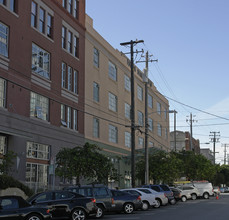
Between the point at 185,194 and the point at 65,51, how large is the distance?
1834 cm

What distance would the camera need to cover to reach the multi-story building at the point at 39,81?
1069 inches

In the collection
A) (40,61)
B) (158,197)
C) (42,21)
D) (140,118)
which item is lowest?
(158,197)

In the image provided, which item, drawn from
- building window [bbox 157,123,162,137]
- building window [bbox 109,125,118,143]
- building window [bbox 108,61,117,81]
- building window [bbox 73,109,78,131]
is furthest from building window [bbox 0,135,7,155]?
building window [bbox 157,123,162,137]

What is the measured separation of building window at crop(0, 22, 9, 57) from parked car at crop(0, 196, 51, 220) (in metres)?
13.7

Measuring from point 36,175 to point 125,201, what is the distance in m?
8.95

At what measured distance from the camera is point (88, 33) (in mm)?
39625

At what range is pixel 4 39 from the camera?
1068 inches

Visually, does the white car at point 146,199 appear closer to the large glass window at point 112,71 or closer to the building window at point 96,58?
the building window at point 96,58

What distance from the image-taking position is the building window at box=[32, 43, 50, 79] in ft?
99.6

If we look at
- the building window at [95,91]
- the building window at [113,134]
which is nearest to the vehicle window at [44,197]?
the building window at [95,91]

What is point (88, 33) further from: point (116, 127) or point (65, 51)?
point (116, 127)

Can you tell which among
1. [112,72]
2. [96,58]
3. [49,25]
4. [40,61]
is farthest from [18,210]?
[112,72]

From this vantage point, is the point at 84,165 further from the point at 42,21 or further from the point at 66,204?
the point at 42,21

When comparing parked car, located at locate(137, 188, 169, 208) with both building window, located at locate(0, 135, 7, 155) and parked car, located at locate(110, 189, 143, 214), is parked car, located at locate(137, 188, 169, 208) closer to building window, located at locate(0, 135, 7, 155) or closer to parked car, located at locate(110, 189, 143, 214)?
parked car, located at locate(110, 189, 143, 214)
